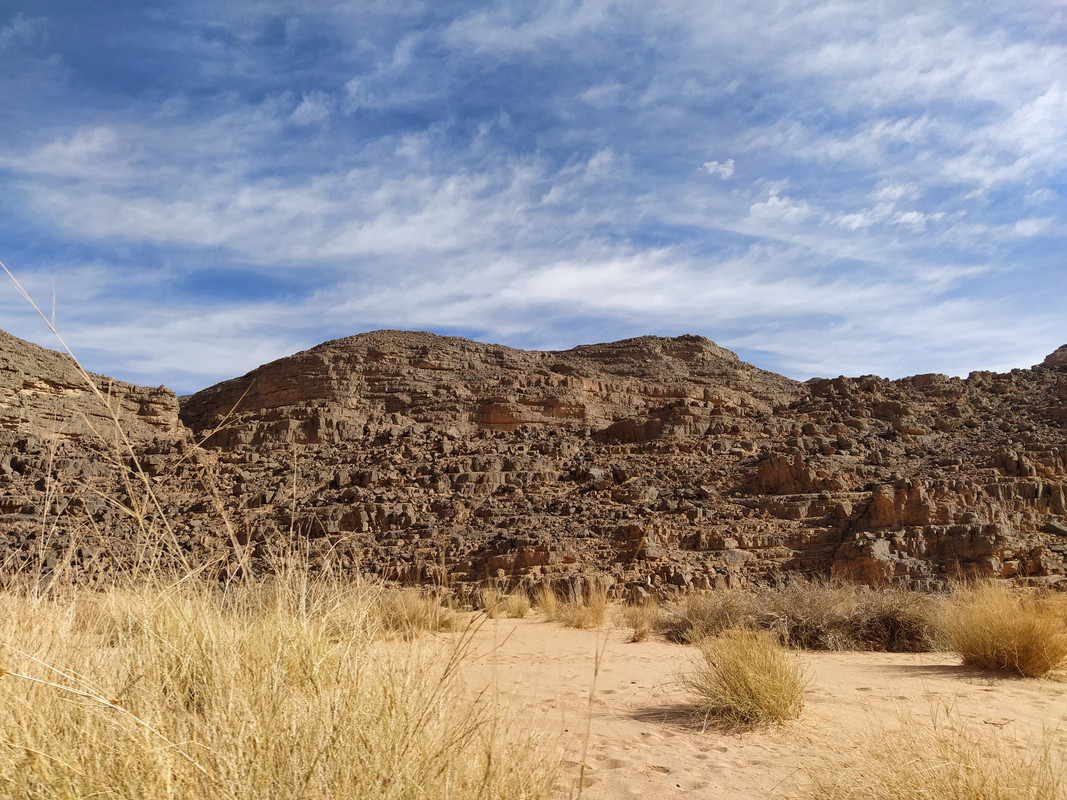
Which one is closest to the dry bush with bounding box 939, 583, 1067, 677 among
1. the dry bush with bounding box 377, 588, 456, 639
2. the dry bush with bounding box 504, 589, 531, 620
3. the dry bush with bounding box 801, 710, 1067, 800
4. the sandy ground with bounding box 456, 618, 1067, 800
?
the sandy ground with bounding box 456, 618, 1067, 800

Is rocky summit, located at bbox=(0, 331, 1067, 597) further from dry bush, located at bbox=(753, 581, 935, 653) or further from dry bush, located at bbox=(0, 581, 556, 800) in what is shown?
dry bush, located at bbox=(0, 581, 556, 800)

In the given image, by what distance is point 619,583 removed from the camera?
60.7 feet

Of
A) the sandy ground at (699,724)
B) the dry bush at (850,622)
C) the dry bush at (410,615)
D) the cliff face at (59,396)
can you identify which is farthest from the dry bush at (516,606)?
the cliff face at (59,396)

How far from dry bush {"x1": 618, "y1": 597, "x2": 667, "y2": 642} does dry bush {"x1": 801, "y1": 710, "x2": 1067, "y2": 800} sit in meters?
8.27

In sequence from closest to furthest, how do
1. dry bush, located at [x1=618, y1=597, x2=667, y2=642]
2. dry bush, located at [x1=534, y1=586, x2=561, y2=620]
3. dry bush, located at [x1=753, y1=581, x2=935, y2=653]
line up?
dry bush, located at [x1=753, y1=581, x2=935, y2=653], dry bush, located at [x1=618, y1=597, x2=667, y2=642], dry bush, located at [x1=534, y1=586, x2=561, y2=620]

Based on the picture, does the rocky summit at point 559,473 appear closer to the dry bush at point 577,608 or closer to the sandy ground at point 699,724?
the dry bush at point 577,608

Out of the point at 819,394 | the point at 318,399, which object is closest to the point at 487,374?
the point at 318,399

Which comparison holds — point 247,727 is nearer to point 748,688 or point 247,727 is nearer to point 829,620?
point 748,688

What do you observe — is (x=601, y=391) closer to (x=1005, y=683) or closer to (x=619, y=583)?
(x=619, y=583)

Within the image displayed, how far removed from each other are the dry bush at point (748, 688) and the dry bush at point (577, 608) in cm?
799

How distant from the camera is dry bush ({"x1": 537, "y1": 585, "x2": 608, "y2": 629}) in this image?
1416 cm

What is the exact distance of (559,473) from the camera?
2872cm

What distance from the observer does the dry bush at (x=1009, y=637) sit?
7.87 metres

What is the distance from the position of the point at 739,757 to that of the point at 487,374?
1603 inches
